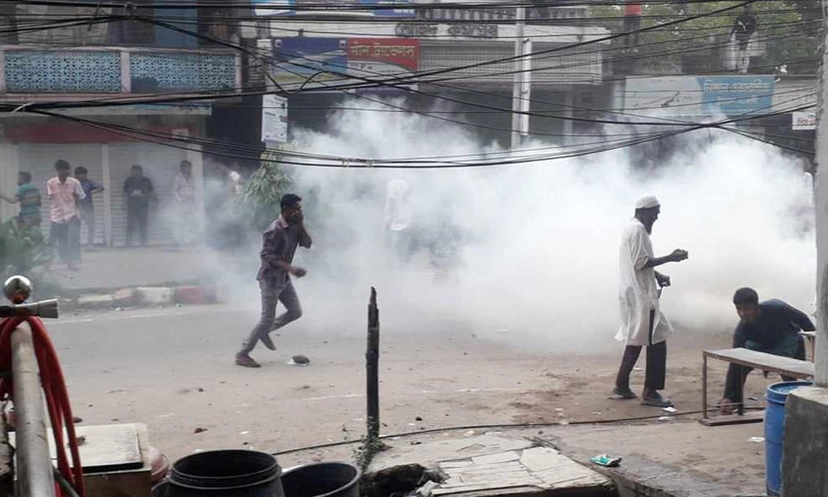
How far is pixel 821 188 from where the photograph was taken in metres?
3.77

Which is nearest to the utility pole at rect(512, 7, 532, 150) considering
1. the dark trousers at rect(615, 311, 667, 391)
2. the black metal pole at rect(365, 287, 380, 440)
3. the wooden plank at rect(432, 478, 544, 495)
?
the dark trousers at rect(615, 311, 667, 391)

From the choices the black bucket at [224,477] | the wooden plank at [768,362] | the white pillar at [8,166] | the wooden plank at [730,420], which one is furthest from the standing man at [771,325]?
the white pillar at [8,166]

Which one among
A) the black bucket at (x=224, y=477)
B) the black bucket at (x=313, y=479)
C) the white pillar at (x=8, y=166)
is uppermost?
the white pillar at (x=8, y=166)

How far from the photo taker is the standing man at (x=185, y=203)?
17984 mm

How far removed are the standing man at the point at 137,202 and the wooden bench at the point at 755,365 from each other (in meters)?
13.0

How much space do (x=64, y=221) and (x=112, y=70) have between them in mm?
3333

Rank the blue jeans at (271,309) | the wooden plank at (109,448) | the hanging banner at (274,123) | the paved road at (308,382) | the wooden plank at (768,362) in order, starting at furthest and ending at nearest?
1. the hanging banner at (274,123)
2. the blue jeans at (271,309)
3. the paved road at (308,382)
4. the wooden plank at (768,362)
5. the wooden plank at (109,448)

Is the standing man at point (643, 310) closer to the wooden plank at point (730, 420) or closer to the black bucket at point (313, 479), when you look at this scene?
the wooden plank at point (730, 420)

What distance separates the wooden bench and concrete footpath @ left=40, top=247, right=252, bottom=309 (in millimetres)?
8119

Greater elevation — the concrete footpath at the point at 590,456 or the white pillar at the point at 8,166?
the white pillar at the point at 8,166

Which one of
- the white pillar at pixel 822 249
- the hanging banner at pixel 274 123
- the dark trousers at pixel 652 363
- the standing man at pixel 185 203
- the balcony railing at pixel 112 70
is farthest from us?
the standing man at pixel 185 203

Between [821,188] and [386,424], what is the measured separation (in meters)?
4.11

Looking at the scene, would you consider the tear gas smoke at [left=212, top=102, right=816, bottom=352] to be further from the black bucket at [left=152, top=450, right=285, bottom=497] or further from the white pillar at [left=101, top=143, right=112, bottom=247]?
the black bucket at [left=152, top=450, right=285, bottom=497]

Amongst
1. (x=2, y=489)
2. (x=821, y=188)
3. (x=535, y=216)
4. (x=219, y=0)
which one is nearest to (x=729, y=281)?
(x=535, y=216)
